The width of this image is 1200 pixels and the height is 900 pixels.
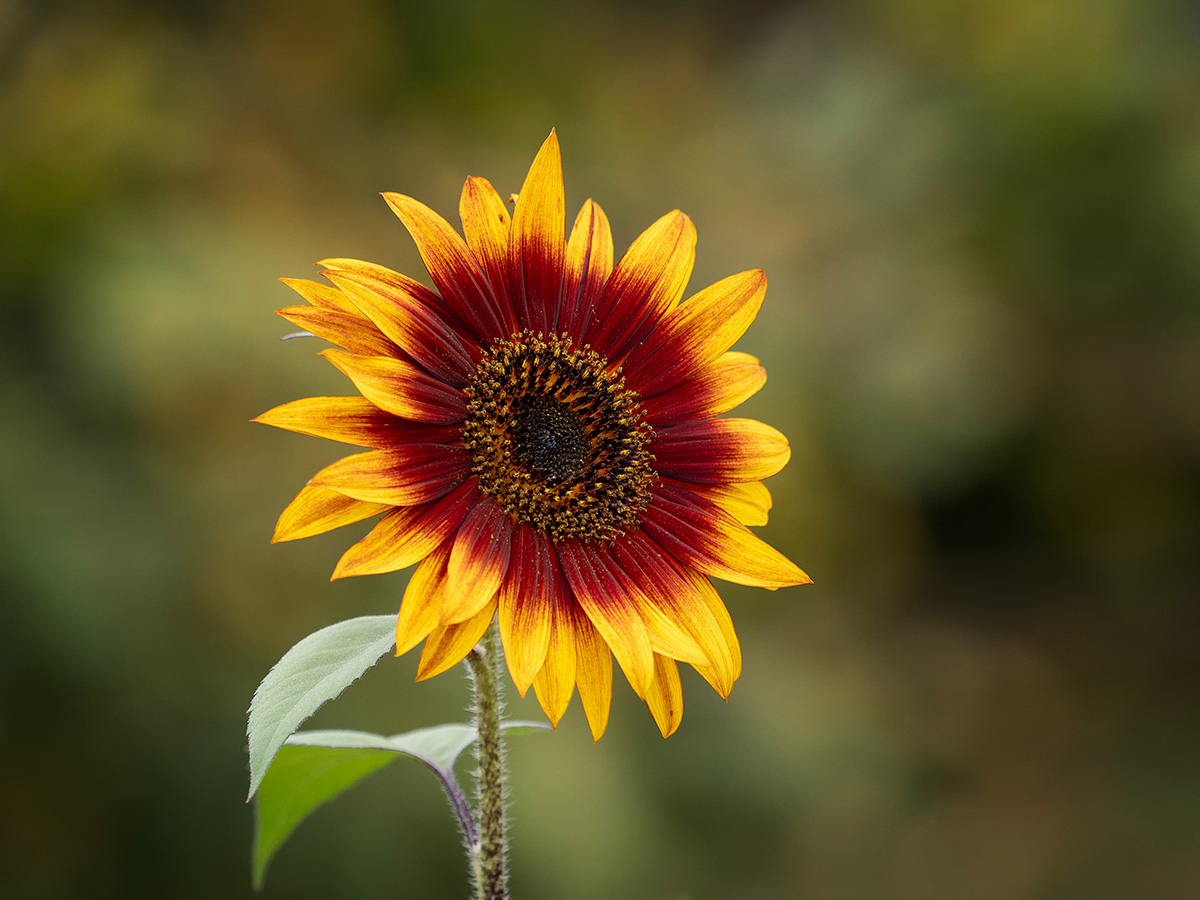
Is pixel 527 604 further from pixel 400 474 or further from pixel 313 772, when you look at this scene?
pixel 313 772

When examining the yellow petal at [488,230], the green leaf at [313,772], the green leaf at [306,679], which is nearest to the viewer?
the green leaf at [306,679]

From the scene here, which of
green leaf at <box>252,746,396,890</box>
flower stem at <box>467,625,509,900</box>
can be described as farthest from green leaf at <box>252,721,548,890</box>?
flower stem at <box>467,625,509,900</box>

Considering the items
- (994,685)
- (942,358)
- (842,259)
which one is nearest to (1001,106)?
(842,259)

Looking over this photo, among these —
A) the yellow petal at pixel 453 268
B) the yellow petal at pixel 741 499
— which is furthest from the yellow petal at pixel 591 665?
the yellow petal at pixel 453 268

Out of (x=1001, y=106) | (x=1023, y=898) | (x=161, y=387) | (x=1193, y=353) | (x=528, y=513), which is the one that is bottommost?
(x=1023, y=898)

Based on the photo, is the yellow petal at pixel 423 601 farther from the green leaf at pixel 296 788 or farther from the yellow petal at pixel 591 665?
the green leaf at pixel 296 788

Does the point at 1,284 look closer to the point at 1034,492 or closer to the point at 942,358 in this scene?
the point at 942,358

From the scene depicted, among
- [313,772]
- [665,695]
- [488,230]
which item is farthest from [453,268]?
[313,772]
